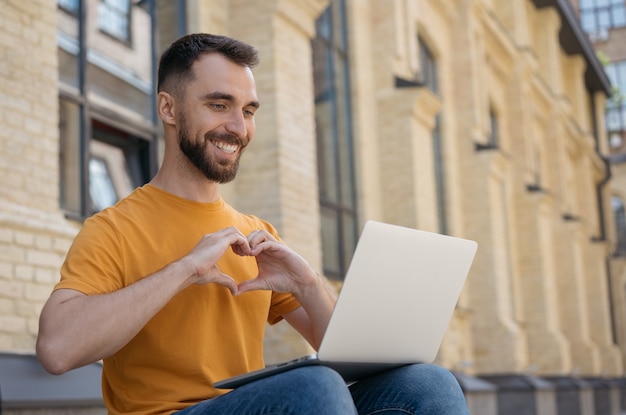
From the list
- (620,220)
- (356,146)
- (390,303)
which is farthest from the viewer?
(620,220)

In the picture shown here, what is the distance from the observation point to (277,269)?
9.19 ft

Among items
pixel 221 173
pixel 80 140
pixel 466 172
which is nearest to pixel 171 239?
pixel 221 173

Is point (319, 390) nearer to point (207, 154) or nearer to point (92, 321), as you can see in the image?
point (92, 321)

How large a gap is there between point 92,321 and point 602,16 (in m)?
48.4

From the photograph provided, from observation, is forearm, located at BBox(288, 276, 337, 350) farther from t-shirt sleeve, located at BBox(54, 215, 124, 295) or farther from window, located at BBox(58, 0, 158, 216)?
window, located at BBox(58, 0, 158, 216)

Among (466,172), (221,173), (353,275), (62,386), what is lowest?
(62,386)

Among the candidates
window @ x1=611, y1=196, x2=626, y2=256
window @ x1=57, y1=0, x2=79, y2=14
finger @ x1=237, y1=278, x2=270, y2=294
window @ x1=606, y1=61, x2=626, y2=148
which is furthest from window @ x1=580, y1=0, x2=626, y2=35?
finger @ x1=237, y1=278, x2=270, y2=294

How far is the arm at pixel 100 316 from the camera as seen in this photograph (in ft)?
7.45

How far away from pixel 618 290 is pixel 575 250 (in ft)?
33.0

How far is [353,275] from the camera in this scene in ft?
7.95

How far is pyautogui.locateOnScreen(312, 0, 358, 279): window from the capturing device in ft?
40.9

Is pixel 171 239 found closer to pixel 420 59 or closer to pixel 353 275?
pixel 353 275

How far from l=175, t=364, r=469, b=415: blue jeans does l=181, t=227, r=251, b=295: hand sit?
31 centimetres

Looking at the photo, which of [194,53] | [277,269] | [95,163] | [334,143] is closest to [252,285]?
[277,269]
